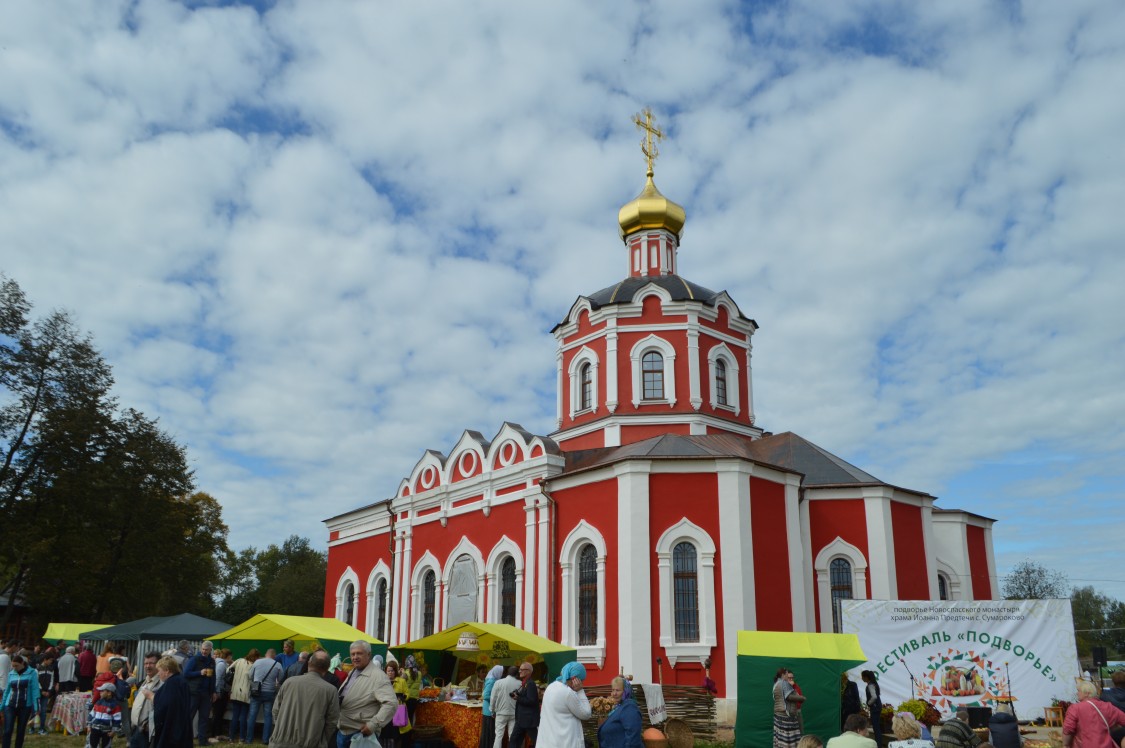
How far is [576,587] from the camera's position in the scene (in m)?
20.4

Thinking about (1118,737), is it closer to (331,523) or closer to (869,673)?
(869,673)

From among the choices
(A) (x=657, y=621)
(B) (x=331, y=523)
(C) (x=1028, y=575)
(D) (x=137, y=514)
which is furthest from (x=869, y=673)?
(C) (x=1028, y=575)

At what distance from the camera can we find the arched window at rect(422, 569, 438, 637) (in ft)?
83.8

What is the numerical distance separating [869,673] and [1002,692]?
2.57 m

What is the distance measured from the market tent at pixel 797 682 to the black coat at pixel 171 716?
7400 millimetres

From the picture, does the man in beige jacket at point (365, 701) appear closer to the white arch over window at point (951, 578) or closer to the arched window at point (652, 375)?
the arched window at point (652, 375)

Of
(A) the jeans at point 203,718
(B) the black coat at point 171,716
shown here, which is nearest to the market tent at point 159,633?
(A) the jeans at point 203,718

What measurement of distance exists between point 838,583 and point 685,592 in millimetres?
4180

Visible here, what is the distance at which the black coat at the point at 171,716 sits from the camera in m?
7.42

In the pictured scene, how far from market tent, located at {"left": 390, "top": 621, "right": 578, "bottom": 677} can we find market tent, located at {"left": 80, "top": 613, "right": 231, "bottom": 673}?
19.9 ft

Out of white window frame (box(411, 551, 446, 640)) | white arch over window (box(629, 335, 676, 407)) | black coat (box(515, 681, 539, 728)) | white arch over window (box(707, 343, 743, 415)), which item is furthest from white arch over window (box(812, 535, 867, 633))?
black coat (box(515, 681, 539, 728))

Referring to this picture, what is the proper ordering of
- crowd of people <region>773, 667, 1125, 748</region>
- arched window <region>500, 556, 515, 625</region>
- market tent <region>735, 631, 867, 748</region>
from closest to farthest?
1. crowd of people <region>773, 667, 1125, 748</region>
2. market tent <region>735, 631, 867, 748</region>
3. arched window <region>500, 556, 515, 625</region>

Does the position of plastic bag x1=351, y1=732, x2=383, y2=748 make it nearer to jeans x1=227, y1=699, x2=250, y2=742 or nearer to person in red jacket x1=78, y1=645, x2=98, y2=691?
jeans x1=227, y1=699, x2=250, y2=742

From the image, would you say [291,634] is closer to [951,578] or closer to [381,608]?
[381,608]
